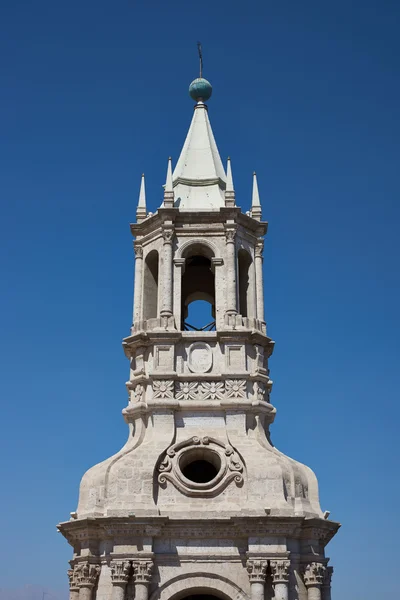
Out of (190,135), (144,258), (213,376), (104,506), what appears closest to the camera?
(104,506)

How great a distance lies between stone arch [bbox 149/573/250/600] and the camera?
24.4 m

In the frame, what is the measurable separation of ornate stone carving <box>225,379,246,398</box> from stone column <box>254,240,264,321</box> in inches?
122

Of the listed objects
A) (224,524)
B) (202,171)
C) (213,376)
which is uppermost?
(202,171)

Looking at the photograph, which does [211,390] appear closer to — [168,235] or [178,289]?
[178,289]

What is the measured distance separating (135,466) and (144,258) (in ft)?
29.7

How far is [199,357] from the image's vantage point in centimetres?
2845

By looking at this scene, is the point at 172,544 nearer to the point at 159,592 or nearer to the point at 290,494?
the point at 159,592

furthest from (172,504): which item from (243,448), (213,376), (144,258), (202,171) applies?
(202,171)

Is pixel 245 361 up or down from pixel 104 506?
up

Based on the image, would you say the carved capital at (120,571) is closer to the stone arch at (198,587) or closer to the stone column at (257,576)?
the stone arch at (198,587)

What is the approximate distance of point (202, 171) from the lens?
1291 inches

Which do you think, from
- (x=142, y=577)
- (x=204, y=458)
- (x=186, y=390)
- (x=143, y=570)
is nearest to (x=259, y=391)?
(x=186, y=390)

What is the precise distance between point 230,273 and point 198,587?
11.0 meters

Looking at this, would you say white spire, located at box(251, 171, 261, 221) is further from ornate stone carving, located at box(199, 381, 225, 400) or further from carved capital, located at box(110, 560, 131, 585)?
carved capital, located at box(110, 560, 131, 585)
